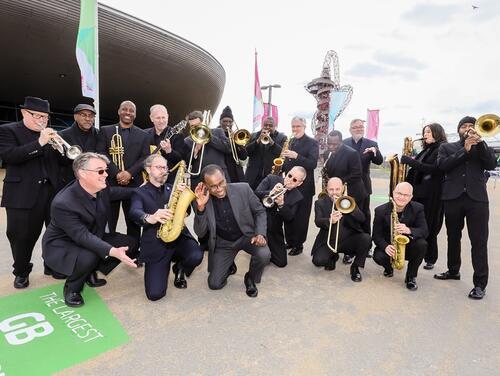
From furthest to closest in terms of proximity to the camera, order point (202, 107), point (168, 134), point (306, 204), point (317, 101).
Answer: point (317, 101), point (202, 107), point (306, 204), point (168, 134)

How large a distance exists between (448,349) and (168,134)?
155 inches

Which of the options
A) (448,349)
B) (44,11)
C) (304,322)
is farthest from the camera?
(44,11)

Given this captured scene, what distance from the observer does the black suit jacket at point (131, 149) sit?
12.5 ft

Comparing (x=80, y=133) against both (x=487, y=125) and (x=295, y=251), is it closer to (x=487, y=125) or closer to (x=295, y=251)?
(x=295, y=251)

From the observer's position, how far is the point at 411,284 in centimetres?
356

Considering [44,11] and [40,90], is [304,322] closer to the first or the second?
[44,11]

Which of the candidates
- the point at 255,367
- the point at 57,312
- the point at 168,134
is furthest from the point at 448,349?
the point at 168,134

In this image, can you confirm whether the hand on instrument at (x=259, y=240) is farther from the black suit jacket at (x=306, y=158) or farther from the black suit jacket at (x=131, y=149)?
the black suit jacket at (x=131, y=149)

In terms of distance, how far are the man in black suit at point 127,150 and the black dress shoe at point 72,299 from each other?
3.04ft

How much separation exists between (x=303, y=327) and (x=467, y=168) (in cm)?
261

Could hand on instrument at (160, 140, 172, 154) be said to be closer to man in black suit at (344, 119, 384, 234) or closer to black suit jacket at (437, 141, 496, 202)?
man in black suit at (344, 119, 384, 234)

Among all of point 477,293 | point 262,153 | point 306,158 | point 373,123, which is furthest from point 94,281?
point 373,123

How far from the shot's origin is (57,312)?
9.34 feet

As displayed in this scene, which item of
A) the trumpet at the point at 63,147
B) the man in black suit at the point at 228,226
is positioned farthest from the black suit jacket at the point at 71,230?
the man in black suit at the point at 228,226
